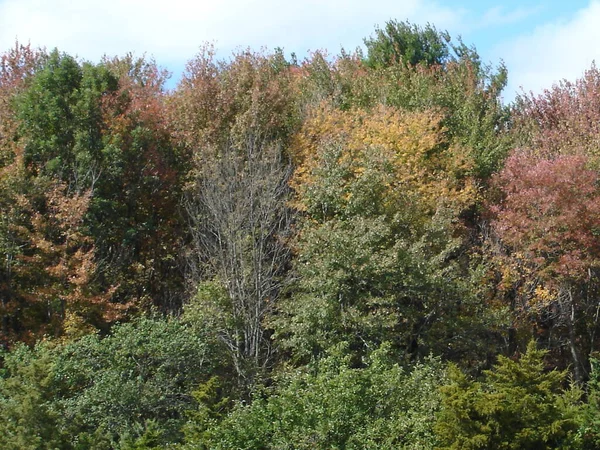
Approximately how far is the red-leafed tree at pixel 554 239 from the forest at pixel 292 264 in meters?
0.08

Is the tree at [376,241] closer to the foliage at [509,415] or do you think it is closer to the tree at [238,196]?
the tree at [238,196]

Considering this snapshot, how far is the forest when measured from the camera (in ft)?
49.9

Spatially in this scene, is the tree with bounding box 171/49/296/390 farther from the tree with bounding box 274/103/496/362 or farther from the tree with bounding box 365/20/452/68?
the tree with bounding box 365/20/452/68

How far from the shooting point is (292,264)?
22.2 metres

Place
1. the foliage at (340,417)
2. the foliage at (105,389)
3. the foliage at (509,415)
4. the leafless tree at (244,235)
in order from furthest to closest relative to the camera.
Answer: the leafless tree at (244,235)
the foliage at (105,389)
the foliage at (340,417)
the foliage at (509,415)

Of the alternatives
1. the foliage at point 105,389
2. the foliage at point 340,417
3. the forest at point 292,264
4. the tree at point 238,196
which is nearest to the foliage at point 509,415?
the forest at point 292,264

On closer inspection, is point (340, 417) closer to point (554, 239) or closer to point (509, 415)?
point (509, 415)

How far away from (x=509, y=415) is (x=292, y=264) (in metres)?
9.01

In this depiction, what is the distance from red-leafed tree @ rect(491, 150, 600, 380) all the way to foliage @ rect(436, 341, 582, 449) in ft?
23.3

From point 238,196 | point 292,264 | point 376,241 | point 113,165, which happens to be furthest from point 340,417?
point 113,165

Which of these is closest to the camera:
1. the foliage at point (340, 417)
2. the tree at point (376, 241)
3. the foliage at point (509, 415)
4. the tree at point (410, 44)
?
the foliage at point (509, 415)

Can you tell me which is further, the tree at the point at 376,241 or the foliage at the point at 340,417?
the tree at the point at 376,241

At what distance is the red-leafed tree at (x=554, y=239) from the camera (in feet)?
71.8

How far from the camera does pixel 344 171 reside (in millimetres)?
22234
